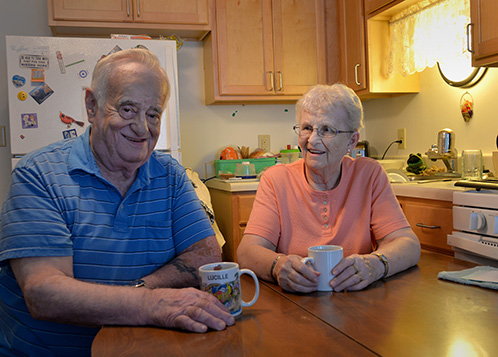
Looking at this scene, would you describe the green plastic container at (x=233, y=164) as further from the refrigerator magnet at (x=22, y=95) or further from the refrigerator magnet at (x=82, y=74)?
the refrigerator magnet at (x=22, y=95)

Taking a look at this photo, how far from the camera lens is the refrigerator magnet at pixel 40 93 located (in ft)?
8.39

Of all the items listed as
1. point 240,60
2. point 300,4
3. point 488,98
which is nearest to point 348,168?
point 488,98

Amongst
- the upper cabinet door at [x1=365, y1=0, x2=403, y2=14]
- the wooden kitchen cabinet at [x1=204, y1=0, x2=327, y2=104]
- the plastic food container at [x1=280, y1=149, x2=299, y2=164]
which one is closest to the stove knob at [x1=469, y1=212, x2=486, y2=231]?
the upper cabinet door at [x1=365, y1=0, x2=403, y2=14]

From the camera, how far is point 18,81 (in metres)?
2.55

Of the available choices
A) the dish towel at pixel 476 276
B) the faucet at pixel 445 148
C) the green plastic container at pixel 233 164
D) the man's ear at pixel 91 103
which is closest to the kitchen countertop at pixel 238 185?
the green plastic container at pixel 233 164

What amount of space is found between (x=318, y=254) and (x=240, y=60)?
7.64ft

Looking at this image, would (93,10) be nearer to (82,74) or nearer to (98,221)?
(82,74)

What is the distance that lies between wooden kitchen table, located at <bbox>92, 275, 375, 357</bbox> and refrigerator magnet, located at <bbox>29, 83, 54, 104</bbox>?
195cm

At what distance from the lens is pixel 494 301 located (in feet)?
3.23

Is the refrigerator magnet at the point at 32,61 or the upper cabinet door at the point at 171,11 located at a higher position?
the upper cabinet door at the point at 171,11

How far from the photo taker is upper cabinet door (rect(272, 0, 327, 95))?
3307 mm

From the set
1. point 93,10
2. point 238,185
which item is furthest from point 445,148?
point 93,10

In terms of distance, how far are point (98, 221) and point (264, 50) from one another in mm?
2350

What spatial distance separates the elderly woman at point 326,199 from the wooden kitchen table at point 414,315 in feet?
0.85
